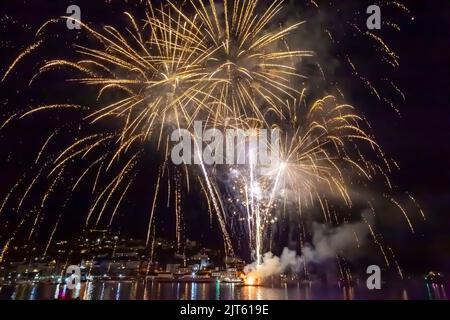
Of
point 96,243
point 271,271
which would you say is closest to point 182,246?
point 96,243

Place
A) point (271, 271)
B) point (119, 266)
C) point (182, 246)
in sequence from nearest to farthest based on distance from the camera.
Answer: point (271, 271) < point (119, 266) < point (182, 246)

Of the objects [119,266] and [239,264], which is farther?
[119,266]
